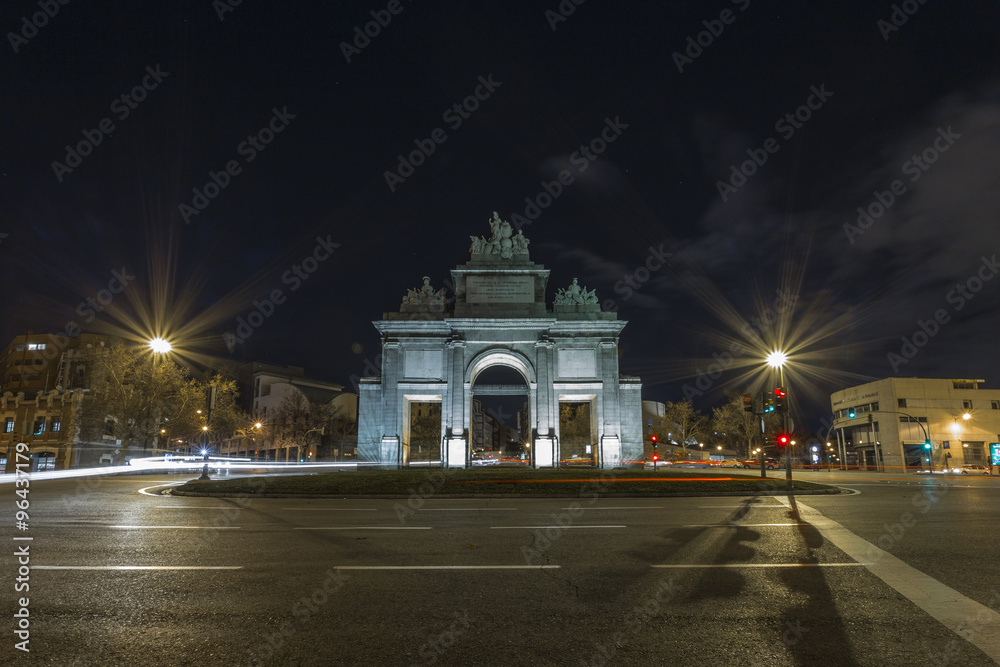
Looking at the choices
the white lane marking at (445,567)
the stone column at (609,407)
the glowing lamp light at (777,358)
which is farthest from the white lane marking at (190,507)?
the stone column at (609,407)

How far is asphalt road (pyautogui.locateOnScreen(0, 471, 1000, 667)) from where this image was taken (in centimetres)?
523

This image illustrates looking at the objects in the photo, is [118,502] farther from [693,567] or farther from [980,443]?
[980,443]

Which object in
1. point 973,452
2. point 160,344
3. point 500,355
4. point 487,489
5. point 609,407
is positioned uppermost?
point 500,355

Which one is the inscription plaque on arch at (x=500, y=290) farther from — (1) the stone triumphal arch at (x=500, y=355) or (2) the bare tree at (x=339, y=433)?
(2) the bare tree at (x=339, y=433)

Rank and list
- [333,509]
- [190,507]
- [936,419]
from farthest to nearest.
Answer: [936,419]
[190,507]
[333,509]

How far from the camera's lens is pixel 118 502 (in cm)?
1780

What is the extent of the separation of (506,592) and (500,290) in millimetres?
44354

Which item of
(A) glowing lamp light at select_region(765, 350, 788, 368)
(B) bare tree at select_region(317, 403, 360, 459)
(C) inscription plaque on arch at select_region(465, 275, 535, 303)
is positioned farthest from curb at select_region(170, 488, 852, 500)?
(B) bare tree at select_region(317, 403, 360, 459)

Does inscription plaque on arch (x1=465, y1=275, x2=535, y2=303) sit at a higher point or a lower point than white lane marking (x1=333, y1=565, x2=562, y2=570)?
higher

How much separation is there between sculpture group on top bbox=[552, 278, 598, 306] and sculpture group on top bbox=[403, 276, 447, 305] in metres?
10.2

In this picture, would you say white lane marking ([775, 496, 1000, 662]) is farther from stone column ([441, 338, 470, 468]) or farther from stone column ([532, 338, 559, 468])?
stone column ([441, 338, 470, 468])

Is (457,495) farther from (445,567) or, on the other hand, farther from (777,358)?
(777,358)

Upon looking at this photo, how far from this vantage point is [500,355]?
166 feet

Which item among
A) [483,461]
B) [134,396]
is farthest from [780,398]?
[134,396]
